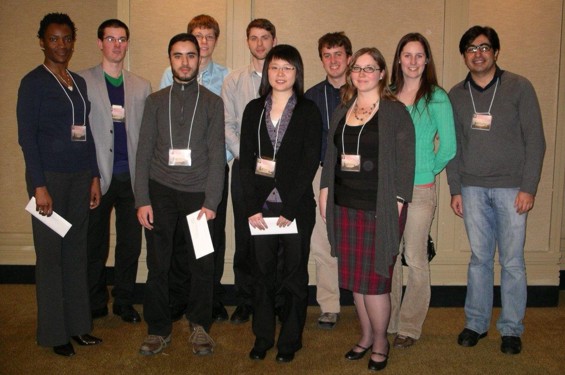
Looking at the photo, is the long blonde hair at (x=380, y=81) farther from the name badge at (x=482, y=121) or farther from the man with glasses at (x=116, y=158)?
the man with glasses at (x=116, y=158)

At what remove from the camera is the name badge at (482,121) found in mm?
3278

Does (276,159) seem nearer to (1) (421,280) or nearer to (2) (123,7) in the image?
(1) (421,280)

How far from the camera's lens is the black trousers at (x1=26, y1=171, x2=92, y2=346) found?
3.00m

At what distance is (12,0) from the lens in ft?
14.8

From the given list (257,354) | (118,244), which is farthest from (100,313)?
(257,354)

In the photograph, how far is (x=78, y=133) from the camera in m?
3.07

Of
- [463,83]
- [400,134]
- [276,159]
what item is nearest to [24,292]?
[276,159]

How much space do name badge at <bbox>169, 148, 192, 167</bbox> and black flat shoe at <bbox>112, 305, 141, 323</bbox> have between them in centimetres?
125

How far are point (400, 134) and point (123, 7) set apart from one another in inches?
97.0

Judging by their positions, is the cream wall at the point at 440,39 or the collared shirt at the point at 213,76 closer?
the collared shirt at the point at 213,76

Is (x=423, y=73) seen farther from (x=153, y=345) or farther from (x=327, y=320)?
(x=153, y=345)

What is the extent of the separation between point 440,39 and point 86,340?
3307 millimetres

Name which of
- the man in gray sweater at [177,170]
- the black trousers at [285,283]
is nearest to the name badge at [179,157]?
the man in gray sweater at [177,170]

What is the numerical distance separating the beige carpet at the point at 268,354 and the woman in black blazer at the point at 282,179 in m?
0.19
